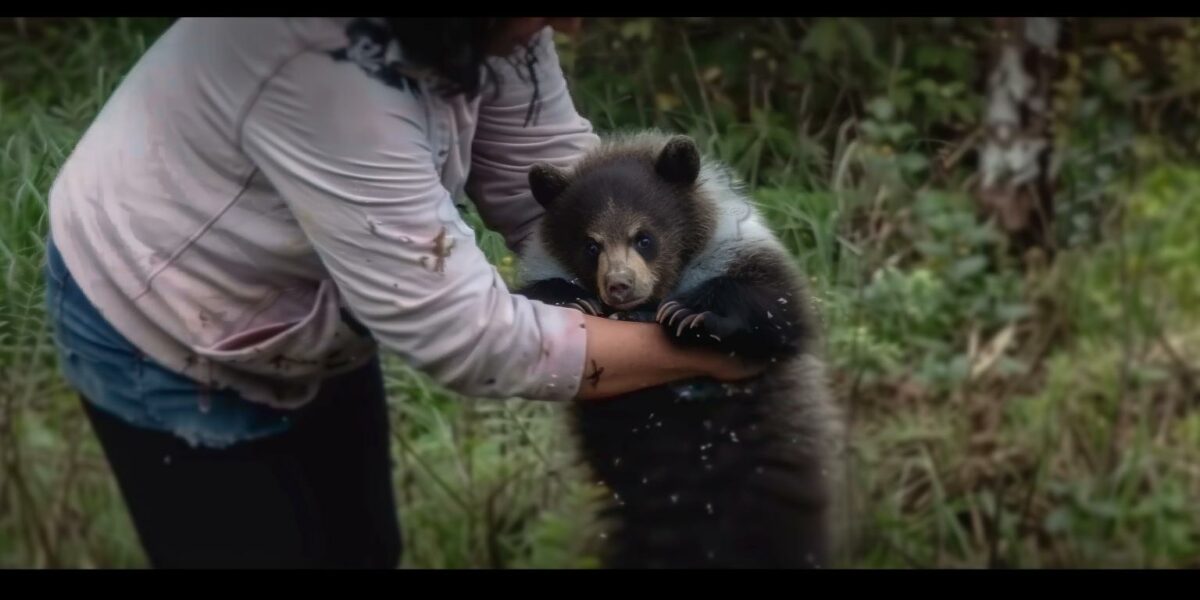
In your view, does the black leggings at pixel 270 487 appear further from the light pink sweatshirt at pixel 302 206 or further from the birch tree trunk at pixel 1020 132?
the birch tree trunk at pixel 1020 132

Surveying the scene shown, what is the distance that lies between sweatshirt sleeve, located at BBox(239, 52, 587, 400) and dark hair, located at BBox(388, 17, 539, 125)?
52mm

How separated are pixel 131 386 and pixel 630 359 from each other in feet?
2.60

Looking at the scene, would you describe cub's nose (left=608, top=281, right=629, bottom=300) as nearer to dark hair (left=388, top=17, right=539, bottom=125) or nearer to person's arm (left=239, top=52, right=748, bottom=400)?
person's arm (left=239, top=52, right=748, bottom=400)

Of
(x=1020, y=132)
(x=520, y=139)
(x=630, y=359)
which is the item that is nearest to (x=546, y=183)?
(x=520, y=139)

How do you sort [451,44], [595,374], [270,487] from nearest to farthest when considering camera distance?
[451,44] → [595,374] → [270,487]

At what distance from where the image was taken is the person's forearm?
213cm

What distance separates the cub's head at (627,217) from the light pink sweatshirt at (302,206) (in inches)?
3.0

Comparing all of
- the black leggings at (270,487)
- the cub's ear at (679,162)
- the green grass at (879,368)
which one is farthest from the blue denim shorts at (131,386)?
the cub's ear at (679,162)

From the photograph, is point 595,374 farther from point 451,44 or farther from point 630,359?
point 451,44

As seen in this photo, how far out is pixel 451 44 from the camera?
1.90 m

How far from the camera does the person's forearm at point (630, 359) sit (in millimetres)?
2131

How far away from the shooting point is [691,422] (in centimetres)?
242

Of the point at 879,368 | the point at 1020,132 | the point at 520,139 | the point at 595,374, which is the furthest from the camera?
the point at 1020,132

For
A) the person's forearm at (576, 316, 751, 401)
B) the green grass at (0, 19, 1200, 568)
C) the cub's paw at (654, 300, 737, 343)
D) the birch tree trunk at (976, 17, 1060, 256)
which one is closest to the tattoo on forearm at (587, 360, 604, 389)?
the person's forearm at (576, 316, 751, 401)
